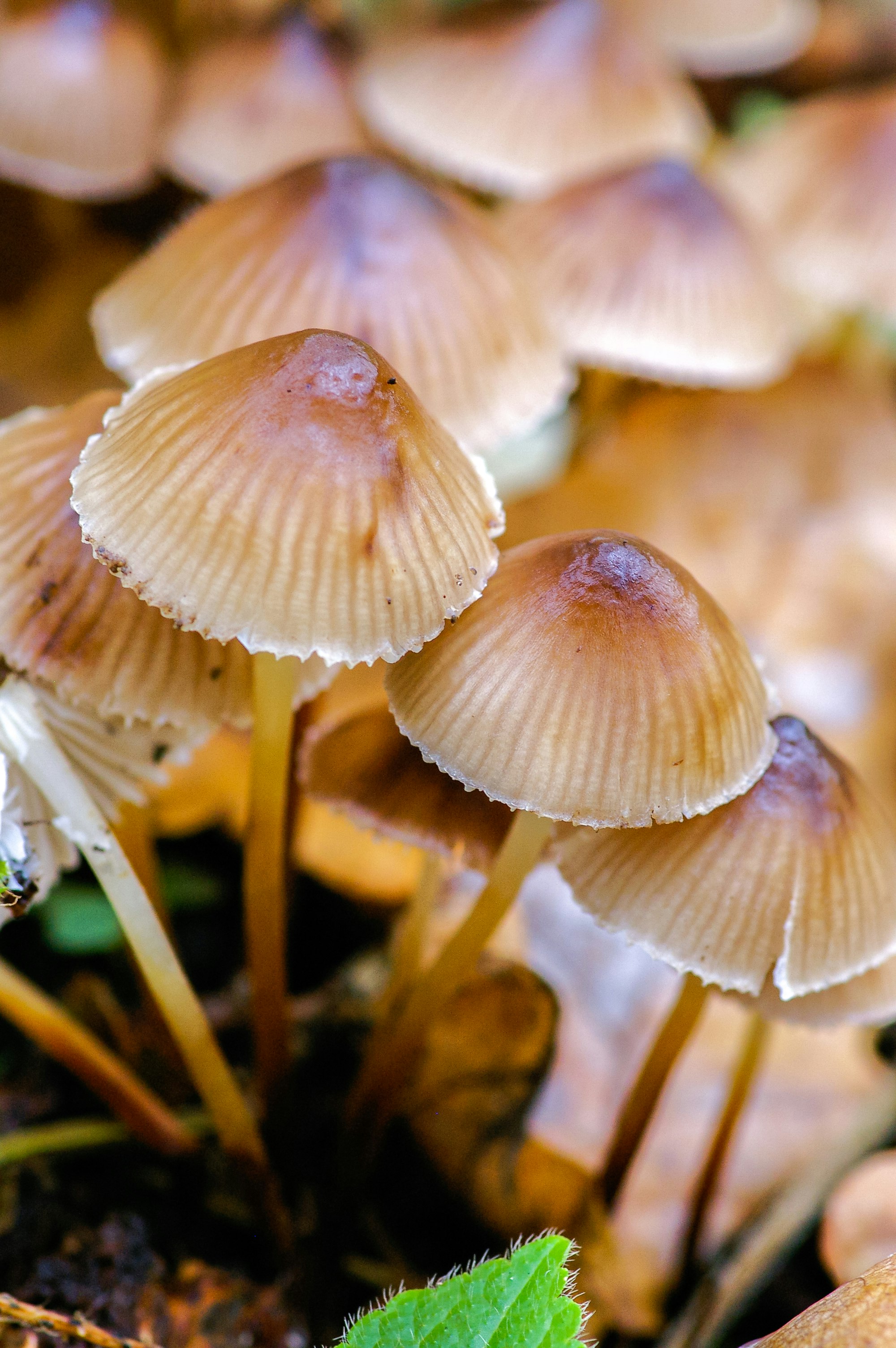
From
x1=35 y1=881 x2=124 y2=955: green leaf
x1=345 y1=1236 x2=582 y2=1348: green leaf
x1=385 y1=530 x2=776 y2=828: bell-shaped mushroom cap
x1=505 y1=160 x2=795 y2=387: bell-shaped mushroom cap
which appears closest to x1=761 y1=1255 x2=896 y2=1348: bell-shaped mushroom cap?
x1=345 y1=1236 x2=582 y2=1348: green leaf

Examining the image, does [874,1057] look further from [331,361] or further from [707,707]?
[331,361]

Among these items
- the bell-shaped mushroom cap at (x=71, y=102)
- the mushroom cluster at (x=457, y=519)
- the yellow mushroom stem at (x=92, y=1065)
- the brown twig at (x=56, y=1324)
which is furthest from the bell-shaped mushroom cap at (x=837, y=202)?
the brown twig at (x=56, y=1324)

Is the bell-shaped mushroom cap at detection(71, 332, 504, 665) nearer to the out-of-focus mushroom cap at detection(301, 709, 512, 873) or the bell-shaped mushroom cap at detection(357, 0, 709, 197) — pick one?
the out-of-focus mushroom cap at detection(301, 709, 512, 873)

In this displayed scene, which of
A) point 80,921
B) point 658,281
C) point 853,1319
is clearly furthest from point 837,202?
point 853,1319

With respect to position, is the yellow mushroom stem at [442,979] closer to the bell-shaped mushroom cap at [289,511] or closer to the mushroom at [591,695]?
the mushroom at [591,695]

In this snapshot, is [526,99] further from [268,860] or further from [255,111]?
[268,860]

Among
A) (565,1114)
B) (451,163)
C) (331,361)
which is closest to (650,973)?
(565,1114)
